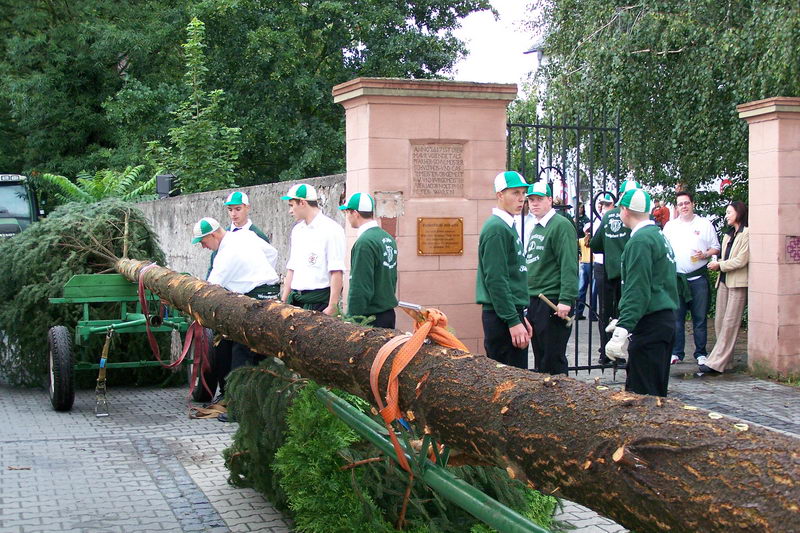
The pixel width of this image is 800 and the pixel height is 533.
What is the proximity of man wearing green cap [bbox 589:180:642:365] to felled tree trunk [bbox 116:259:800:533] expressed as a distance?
6.13 meters

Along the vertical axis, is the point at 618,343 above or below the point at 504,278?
below

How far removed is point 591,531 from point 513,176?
2.48 meters

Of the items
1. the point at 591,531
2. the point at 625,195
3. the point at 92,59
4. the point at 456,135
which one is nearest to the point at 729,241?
the point at 456,135

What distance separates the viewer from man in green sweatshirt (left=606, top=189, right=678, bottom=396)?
19.9 ft

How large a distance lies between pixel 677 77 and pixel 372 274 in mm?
9037

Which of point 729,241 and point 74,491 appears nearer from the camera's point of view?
point 74,491

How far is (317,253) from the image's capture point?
7.90 m

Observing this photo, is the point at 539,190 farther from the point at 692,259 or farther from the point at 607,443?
the point at 607,443

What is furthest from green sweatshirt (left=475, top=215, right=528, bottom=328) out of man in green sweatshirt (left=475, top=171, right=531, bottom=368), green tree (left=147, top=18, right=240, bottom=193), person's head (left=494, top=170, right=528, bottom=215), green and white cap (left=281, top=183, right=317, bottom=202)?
green tree (left=147, top=18, right=240, bottom=193)

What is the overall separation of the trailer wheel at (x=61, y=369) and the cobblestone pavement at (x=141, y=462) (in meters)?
0.12

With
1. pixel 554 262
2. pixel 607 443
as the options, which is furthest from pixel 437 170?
pixel 607 443

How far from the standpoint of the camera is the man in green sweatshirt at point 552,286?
7504mm

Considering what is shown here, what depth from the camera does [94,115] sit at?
2919 centimetres

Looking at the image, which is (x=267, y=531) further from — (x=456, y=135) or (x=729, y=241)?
(x=729, y=241)
